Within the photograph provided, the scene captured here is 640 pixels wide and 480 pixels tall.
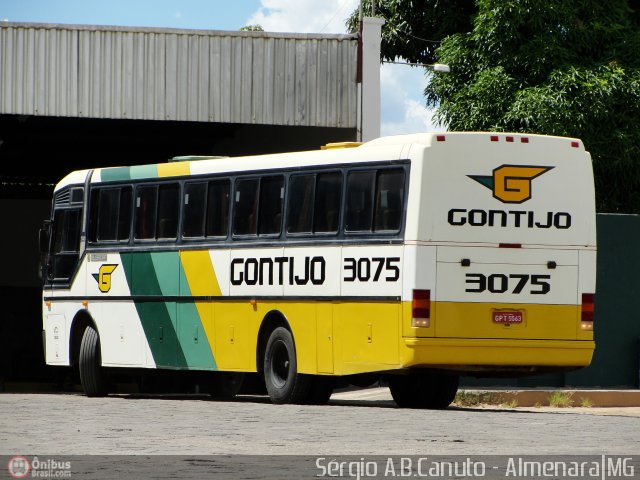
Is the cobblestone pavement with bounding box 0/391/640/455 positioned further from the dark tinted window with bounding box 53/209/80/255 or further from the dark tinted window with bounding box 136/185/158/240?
the dark tinted window with bounding box 53/209/80/255

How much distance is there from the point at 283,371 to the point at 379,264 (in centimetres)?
226

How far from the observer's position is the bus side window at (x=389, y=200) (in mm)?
17438

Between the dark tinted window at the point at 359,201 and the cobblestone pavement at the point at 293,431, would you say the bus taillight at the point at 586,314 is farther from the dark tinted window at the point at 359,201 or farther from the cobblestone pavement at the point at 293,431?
Answer: the dark tinted window at the point at 359,201

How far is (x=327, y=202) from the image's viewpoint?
1844cm

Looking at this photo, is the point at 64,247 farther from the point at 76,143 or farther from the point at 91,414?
the point at 76,143

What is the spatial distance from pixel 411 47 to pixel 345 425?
36.8m

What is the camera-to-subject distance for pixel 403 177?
17391 mm

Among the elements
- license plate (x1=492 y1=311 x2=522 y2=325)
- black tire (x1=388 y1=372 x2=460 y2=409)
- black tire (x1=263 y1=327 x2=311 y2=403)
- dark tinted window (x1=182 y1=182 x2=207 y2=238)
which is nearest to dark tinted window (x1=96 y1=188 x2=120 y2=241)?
dark tinted window (x1=182 y1=182 x2=207 y2=238)

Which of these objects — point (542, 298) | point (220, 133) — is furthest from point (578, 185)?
point (220, 133)

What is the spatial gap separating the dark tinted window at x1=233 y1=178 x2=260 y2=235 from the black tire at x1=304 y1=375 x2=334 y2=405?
193 centimetres

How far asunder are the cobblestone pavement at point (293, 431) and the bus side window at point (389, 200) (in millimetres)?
2000

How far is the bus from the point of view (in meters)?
17.3

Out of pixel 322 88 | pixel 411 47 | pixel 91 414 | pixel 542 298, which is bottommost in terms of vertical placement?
pixel 91 414

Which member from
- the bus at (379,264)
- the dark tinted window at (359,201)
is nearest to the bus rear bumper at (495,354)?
the bus at (379,264)
